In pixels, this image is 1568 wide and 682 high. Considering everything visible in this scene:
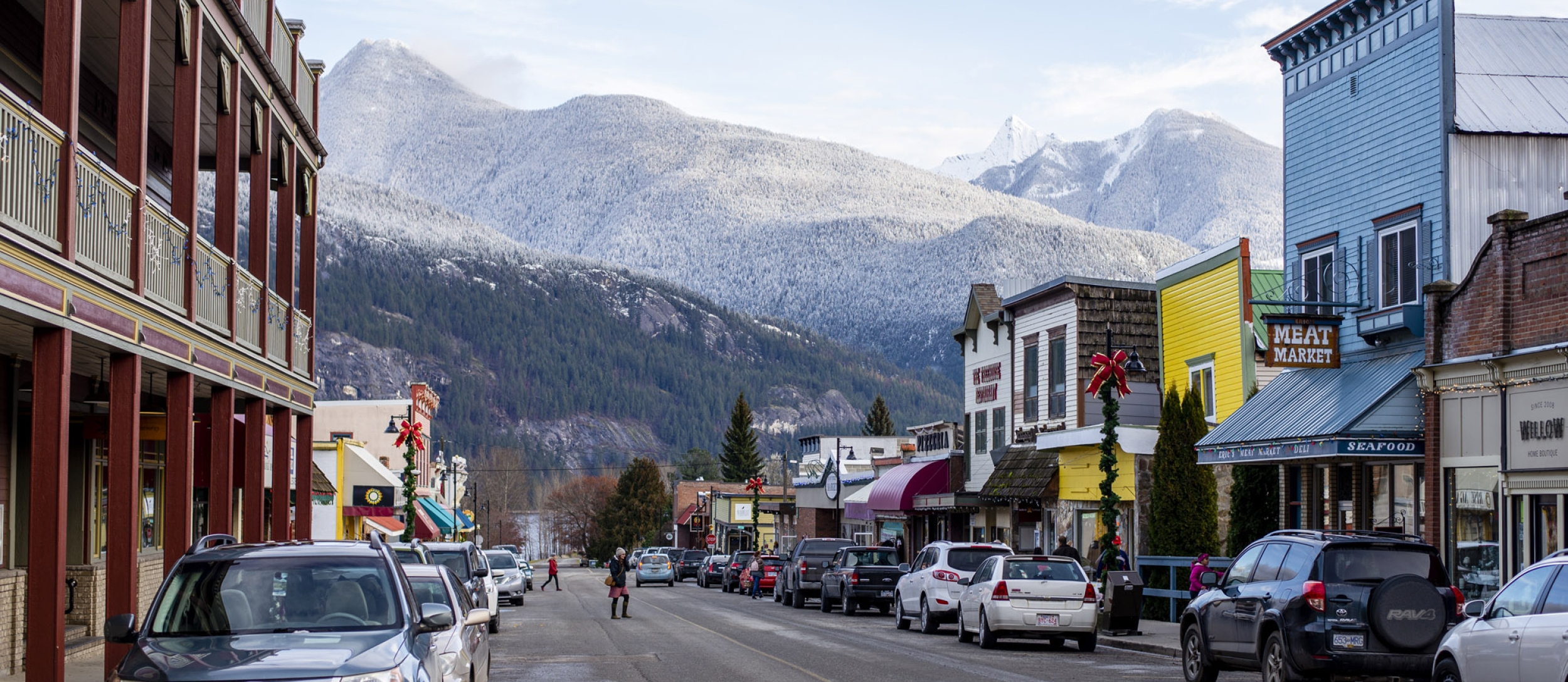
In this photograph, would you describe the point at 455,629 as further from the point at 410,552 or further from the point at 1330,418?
the point at 1330,418

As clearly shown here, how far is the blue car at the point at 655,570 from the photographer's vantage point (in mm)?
70625

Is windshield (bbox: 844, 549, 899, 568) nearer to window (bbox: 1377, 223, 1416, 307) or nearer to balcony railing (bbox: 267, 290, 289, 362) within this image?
window (bbox: 1377, 223, 1416, 307)

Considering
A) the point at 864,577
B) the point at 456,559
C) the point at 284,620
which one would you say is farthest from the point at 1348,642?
the point at 864,577

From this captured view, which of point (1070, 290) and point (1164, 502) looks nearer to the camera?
point (1164, 502)

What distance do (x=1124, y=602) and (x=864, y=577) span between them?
35.7 ft

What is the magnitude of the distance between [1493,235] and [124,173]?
18372mm

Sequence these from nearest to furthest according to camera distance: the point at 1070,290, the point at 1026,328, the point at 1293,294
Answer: the point at 1293,294 < the point at 1070,290 < the point at 1026,328

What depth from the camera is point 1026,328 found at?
4556 cm

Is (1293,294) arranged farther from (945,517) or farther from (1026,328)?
(945,517)

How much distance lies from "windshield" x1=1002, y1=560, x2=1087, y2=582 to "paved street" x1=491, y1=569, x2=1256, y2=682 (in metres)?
1.13

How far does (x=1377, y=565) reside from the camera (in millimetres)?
15539

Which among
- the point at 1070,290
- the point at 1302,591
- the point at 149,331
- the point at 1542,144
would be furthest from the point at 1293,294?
the point at 149,331

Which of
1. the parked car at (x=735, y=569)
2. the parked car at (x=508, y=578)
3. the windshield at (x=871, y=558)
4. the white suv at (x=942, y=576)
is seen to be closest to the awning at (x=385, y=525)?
the parked car at (x=735, y=569)

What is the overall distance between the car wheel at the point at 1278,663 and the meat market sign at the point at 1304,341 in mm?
12090
